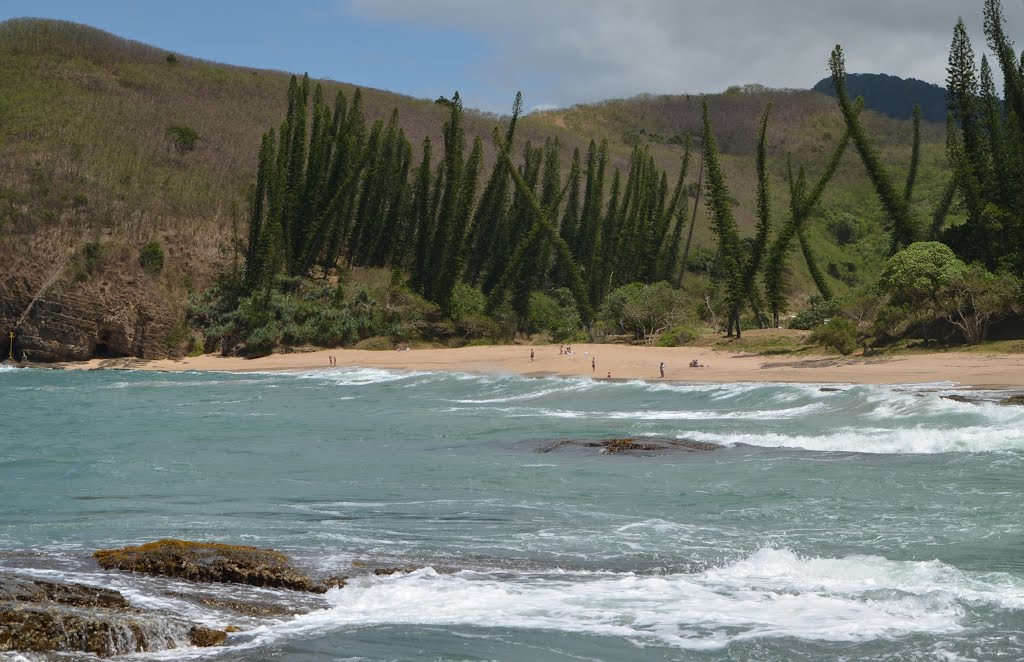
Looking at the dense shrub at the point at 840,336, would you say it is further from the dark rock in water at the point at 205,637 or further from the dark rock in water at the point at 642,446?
the dark rock in water at the point at 205,637

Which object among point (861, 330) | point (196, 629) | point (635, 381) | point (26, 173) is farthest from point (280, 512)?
point (26, 173)

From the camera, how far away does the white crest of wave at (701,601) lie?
8.94 meters

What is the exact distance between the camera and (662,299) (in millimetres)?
47312

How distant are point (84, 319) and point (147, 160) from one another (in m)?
16.5

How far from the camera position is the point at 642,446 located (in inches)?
763

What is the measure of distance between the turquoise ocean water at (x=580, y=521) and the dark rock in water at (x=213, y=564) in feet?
0.98

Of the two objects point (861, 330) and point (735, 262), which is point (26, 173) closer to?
point (735, 262)

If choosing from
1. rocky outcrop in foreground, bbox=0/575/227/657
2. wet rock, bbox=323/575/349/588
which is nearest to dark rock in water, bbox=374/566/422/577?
wet rock, bbox=323/575/349/588

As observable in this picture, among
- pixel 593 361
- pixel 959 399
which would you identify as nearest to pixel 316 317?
pixel 593 361

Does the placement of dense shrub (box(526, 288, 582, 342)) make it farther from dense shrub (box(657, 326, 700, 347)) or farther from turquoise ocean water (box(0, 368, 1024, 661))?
turquoise ocean water (box(0, 368, 1024, 661))

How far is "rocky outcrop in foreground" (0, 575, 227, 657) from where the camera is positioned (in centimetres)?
780

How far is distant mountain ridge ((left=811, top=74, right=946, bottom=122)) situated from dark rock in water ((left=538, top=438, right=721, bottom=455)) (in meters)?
140

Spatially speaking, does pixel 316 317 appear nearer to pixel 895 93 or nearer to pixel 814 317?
pixel 814 317

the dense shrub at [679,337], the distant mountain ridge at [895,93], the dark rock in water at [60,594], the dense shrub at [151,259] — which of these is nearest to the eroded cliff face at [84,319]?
the dense shrub at [151,259]
